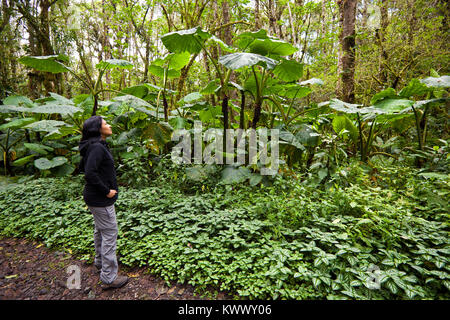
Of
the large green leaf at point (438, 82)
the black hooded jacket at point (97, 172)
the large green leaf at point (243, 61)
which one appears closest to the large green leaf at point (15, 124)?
the black hooded jacket at point (97, 172)

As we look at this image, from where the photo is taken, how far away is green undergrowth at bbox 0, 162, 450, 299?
1.72m

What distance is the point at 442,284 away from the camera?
1.62 metres

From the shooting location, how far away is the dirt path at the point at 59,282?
1.94 meters

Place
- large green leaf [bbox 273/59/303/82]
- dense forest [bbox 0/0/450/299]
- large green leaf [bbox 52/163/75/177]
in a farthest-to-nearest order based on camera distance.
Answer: large green leaf [bbox 52/163/75/177], large green leaf [bbox 273/59/303/82], dense forest [bbox 0/0/450/299]

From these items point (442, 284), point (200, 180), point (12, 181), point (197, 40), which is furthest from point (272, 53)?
point (12, 181)

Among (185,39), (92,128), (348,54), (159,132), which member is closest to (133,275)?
(92,128)

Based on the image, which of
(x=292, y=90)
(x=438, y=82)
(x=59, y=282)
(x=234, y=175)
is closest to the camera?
(x=59, y=282)

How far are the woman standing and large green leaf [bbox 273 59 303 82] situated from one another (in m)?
2.79

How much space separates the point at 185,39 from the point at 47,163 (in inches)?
130

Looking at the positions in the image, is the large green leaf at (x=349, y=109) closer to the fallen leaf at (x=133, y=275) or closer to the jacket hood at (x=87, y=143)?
the jacket hood at (x=87, y=143)

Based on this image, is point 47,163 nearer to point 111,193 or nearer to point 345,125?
point 111,193

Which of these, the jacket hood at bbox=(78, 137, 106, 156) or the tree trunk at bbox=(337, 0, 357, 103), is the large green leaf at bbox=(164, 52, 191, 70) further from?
the tree trunk at bbox=(337, 0, 357, 103)

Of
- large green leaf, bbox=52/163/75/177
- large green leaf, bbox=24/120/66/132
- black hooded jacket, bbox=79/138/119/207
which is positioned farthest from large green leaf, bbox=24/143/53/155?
black hooded jacket, bbox=79/138/119/207

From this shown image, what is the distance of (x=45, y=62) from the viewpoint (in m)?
3.57
